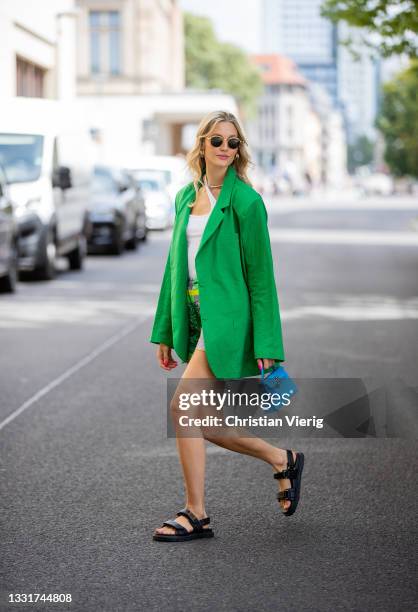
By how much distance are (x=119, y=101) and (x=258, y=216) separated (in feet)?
197

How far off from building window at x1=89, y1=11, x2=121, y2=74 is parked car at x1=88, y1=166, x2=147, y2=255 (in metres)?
39.6

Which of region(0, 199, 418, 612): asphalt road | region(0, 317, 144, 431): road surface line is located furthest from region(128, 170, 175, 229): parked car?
region(0, 199, 418, 612): asphalt road

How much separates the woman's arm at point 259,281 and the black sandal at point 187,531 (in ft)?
2.35

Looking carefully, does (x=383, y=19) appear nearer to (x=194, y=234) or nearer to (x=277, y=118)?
(x=194, y=234)

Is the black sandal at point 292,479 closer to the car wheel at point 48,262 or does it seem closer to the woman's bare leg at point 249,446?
the woman's bare leg at point 249,446

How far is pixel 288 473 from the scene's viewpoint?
5.38m

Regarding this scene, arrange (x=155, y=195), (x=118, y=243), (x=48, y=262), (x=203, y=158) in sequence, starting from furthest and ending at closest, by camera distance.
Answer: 1. (x=155, y=195)
2. (x=118, y=243)
3. (x=48, y=262)
4. (x=203, y=158)

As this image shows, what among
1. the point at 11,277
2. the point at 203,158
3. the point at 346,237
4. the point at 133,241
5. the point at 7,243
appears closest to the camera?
the point at 203,158

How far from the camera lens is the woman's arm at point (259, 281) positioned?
Answer: 196 inches

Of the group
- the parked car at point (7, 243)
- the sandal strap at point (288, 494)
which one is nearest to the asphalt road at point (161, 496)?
the sandal strap at point (288, 494)

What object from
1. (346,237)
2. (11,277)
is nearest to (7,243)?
(11,277)

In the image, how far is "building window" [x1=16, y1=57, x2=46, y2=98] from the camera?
36781mm

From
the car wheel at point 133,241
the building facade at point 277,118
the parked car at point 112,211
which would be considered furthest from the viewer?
the building facade at point 277,118

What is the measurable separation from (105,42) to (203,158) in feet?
203
